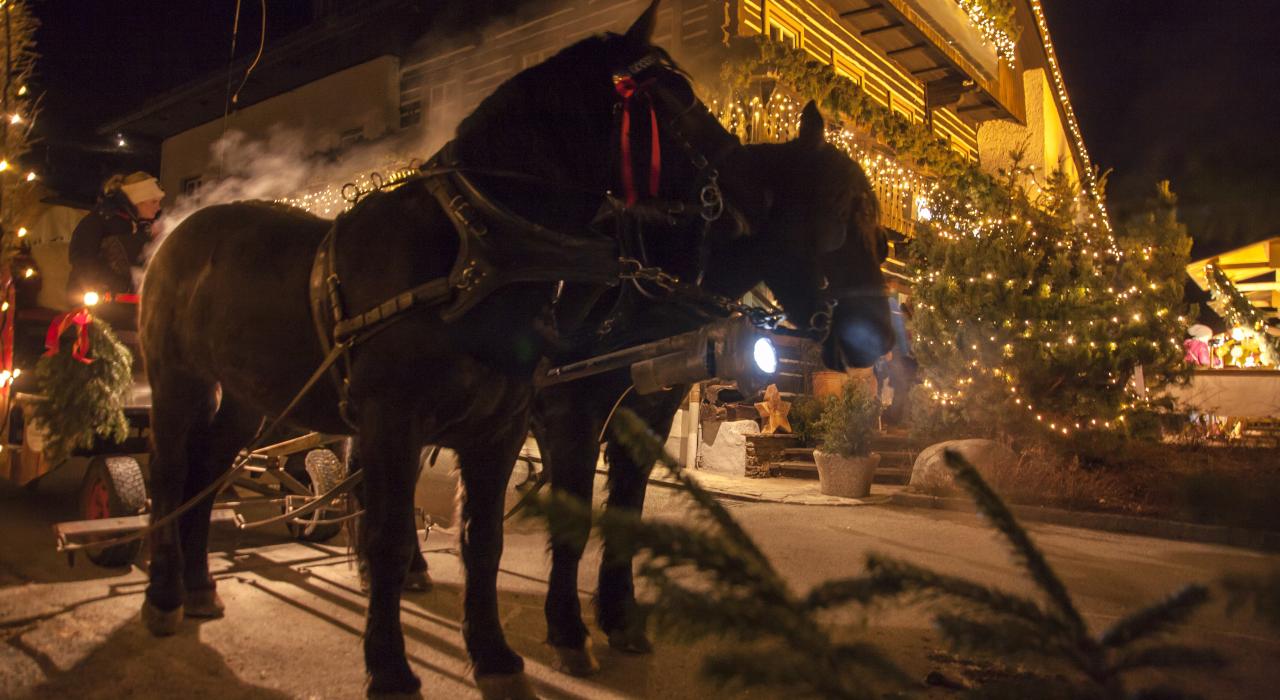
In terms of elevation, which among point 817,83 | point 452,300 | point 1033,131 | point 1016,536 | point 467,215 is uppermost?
point 1033,131

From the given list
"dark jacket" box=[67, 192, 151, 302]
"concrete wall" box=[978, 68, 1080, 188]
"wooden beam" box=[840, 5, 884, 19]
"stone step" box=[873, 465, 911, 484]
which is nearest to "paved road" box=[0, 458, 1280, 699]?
"dark jacket" box=[67, 192, 151, 302]

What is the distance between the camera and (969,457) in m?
9.14

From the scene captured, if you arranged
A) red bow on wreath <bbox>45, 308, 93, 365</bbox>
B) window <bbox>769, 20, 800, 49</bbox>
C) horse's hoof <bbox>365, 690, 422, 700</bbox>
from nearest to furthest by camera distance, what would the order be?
horse's hoof <bbox>365, 690, 422, 700</bbox>, red bow on wreath <bbox>45, 308, 93, 365</bbox>, window <bbox>769, 20, 800, 49</bbox>

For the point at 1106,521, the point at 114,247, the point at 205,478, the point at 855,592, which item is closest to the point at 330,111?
the point at 114,247

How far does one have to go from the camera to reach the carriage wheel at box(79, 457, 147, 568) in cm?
494

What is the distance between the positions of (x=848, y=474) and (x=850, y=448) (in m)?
0.31

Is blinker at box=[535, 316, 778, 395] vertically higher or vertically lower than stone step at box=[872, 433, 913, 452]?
higher

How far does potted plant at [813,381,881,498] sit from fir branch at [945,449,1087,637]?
860 centimetres

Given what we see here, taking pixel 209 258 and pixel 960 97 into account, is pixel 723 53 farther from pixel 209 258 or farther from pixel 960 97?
pixel 209 258

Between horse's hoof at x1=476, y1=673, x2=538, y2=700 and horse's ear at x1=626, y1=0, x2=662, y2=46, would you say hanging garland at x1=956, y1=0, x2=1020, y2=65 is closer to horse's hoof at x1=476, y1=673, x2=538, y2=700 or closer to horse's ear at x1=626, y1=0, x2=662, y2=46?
horse's ear at x1=626, y1=0, x2=662, y2=46

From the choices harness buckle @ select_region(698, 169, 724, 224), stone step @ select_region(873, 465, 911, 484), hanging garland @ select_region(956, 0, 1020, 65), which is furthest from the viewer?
hanging garland @ select_region(956, 0, 1020, 65)

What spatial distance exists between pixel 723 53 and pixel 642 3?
182 centimetres

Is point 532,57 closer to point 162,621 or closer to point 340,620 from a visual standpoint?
point 340,620

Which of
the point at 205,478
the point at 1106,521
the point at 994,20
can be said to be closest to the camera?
the point at 205,478
